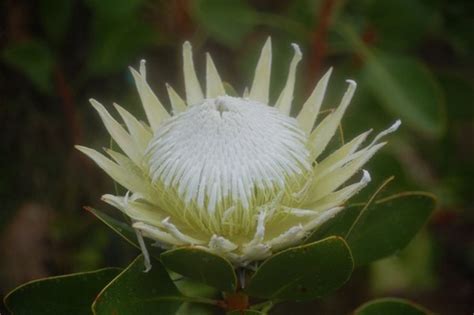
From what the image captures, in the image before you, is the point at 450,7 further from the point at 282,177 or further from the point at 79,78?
the point at 282,177

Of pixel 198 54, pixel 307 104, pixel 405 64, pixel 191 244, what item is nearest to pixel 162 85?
pixel 198 54

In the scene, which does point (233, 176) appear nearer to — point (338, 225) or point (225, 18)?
point (338, 225)

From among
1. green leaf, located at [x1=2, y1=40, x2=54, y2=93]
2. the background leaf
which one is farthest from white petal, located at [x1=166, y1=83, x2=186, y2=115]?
the background leaf

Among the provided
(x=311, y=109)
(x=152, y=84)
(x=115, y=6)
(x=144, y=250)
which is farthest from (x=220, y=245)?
(x=152, y=84)

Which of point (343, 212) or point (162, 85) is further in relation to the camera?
point (162, 85)

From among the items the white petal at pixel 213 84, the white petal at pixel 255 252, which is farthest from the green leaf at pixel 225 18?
the white petal at pixel 255 252

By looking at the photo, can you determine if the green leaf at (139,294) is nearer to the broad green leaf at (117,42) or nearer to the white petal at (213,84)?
the white petal at (213,84)
